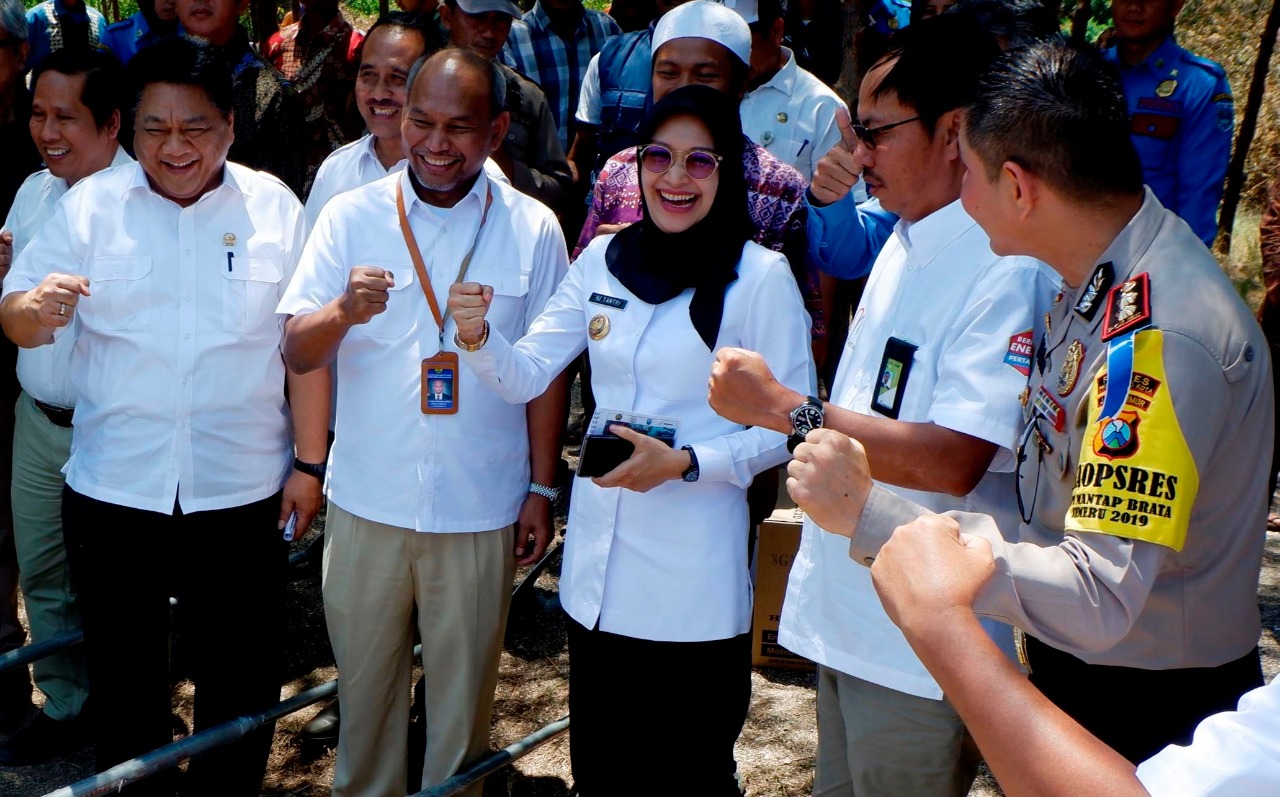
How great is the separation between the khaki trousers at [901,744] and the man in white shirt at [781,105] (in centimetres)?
237

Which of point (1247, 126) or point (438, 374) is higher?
point (1247, 126)

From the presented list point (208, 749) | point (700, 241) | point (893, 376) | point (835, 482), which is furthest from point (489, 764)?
point (835, 482)

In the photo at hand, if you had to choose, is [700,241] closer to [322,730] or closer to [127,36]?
[322,730]

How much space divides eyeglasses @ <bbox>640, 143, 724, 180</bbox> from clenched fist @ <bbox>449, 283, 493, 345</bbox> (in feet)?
1.68

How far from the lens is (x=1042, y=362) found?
213 cm

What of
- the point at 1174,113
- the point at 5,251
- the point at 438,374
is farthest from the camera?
the point at 1174,113

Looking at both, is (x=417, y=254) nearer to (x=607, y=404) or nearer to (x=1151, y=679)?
(x=607, y=404)

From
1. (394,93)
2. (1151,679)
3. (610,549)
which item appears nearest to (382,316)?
(610,549)

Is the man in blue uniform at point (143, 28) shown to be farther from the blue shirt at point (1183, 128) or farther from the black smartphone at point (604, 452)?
the blue shirt at point (1183, 128)

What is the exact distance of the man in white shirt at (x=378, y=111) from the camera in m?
4.00

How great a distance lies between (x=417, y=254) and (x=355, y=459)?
57cm

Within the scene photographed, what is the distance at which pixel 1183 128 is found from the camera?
4.69m

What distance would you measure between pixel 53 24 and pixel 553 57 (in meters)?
A: 2.46

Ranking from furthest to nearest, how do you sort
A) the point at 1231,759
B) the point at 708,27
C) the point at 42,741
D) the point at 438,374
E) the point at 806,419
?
the point at 42,741
the point at 708,27
the point at 438,374
the point at 806,419
the point at 1231,759
